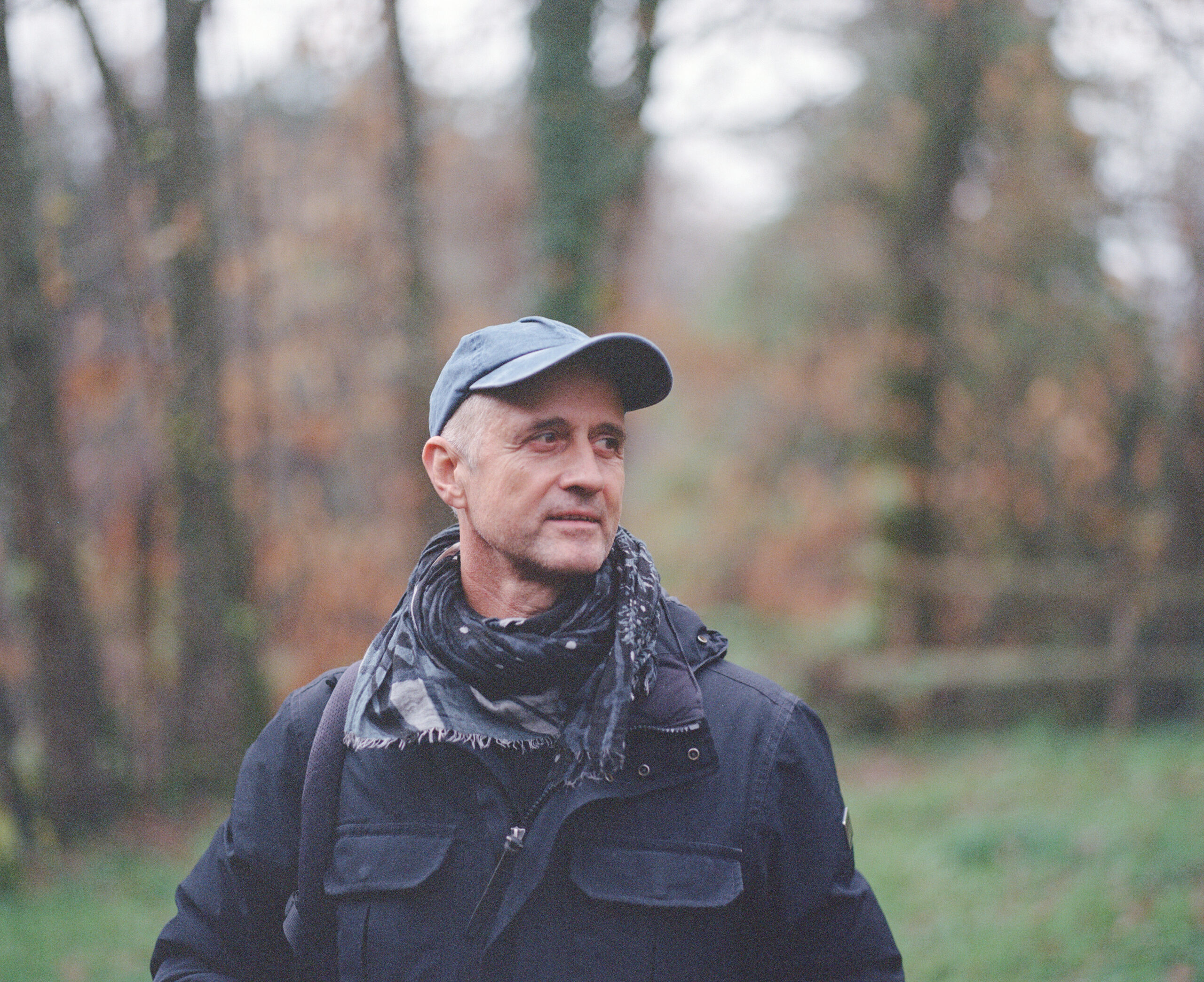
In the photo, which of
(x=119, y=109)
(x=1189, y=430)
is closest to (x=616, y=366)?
(x=119, y=109)

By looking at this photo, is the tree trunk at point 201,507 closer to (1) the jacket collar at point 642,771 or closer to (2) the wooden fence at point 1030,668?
(2) the wooden fence at point 1030,668

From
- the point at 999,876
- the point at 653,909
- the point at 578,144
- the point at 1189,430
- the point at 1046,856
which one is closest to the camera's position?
the point at 653,909

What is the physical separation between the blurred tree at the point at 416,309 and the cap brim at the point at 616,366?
19.9 ft

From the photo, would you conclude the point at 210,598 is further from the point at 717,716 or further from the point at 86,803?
the point at 717,716

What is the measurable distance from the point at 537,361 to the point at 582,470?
225mm

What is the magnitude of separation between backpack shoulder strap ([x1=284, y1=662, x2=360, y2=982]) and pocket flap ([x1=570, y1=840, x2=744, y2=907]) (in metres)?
0.48

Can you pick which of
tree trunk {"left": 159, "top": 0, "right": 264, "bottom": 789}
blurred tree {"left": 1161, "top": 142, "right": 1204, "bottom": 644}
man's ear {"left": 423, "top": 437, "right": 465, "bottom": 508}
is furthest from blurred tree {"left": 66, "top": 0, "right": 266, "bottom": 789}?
blurred tree {"left": 1161, "top": 142, "right": 1204, "bottom": 644}

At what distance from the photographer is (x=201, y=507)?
7.83 metres

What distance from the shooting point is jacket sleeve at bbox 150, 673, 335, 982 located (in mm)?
1974

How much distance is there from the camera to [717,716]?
75.1 inches

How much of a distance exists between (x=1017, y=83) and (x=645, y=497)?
7.18m

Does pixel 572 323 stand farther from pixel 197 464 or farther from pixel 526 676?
pixel 526 676

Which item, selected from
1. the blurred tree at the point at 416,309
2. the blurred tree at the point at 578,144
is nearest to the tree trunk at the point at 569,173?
the blurred tree at the point at 578,144

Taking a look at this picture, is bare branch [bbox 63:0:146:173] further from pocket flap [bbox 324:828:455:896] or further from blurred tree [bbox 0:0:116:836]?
pocket flap [bbox 324:828:455:896]
